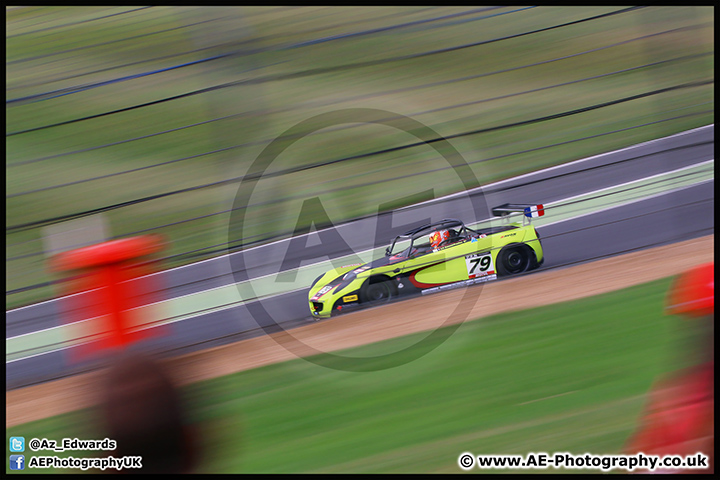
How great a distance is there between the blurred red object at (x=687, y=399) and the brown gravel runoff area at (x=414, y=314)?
2.43m

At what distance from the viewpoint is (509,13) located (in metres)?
7.62

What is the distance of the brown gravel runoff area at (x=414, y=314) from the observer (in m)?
3.95

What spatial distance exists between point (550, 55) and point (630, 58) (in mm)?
1007

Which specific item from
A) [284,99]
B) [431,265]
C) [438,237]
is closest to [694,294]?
[431,265]

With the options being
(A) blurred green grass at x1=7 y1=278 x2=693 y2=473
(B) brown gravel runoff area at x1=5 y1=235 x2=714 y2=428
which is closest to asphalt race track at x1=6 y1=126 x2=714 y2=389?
(B) brown gravel runoff area at x1=5 y1=235 x2=714 y2=428

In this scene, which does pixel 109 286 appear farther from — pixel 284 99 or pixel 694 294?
pixel 284 99

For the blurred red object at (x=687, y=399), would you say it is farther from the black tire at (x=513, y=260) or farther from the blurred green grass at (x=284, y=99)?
the blurred green grass at (x=284, y=99)

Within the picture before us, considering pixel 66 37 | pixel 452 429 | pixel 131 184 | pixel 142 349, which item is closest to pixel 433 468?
pixel 452 429

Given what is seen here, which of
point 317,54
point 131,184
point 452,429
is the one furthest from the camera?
point 317,54

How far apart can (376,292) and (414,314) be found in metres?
0.58

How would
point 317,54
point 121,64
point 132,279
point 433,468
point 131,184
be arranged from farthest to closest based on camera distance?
point 317,54 → point 121,64 → point 131,184 → point 433,468 → point 132,279

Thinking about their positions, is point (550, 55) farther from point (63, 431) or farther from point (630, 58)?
point (63, 431)

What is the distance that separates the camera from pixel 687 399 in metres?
1.73

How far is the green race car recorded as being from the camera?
5.09 metres
